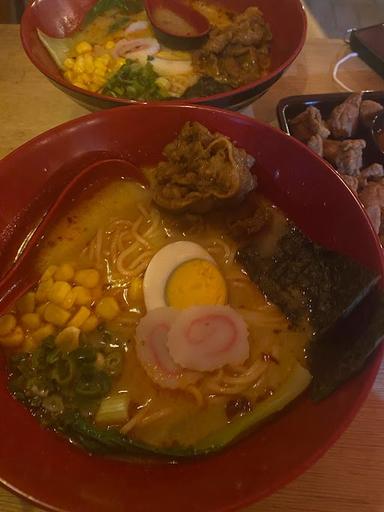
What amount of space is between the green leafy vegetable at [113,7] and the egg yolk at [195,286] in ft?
5.28

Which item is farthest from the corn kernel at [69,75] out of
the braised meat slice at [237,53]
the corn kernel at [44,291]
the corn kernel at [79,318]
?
the corn kernel at [79,318]

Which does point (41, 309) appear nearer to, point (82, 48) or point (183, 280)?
point (183, 280)

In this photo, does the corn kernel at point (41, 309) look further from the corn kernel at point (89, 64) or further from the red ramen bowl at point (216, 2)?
the corn kernel at point (89, 64)

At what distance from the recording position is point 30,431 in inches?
46.9

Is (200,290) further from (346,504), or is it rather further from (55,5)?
(55,5)

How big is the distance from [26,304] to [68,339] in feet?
0.64

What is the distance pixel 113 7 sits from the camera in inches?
96.3

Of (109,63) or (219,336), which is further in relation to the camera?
(109,63)

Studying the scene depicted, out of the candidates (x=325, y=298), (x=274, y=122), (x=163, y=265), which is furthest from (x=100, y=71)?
(x=325, y=298)

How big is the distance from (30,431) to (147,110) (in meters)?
1.09

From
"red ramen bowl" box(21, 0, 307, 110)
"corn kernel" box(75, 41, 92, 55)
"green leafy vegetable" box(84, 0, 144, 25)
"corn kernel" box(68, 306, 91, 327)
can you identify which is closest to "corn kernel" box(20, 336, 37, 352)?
"corn kernel" box(68, 306, 91, 327)

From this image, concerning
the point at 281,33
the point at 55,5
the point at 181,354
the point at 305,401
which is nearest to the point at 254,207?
the point at 181,354

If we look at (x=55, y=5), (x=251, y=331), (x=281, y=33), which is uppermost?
(x=55, y=5)

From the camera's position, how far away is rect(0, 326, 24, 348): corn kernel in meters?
1.37
